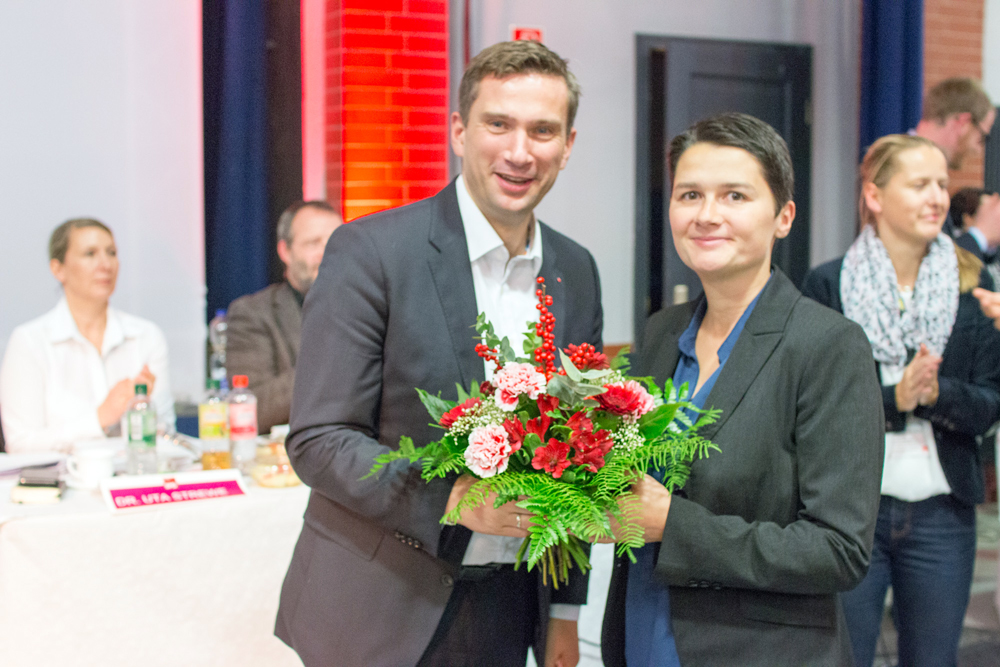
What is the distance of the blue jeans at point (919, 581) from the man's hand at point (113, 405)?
2.47 metres

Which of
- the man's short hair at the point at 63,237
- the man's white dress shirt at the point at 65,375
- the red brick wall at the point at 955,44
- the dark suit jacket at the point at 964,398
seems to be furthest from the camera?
the red brick wall at the point at 955,44

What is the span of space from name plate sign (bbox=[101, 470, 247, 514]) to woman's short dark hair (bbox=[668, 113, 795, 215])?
5.40 feet

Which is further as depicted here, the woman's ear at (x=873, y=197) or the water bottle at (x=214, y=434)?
the water bottle at (x=214, y=434)

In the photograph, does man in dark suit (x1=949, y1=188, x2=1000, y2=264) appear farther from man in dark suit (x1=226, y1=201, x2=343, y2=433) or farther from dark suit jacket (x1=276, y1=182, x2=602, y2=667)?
dark suit jacket (x1=276, y1=182, x2=602, y2=667)

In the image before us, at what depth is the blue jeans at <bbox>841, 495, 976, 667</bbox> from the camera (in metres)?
2.29

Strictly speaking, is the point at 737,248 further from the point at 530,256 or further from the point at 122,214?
the point at 122,214

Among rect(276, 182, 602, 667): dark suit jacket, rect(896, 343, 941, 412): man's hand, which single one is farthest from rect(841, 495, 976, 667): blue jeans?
rect(276, 182, 602, 667): dark suit jacket

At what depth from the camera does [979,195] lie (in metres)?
4.33

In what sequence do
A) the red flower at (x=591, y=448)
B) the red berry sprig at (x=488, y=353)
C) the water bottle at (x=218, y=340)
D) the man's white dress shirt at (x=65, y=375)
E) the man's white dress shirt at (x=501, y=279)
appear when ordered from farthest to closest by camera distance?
the water bottle at (x=218, y=340) → the man's white dress shirt at (x=65, y=375) → the man's white dress shirt at (x=501, y=279) → the red berry sprig at (x=488, y=353) → the red flower at (x=591, y=448)

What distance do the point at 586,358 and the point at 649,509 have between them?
26 cm

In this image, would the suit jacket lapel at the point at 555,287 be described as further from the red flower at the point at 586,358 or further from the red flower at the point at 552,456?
the red flower at the point at 552,456

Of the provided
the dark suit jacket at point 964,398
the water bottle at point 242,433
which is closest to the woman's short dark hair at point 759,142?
the dark suit jacket at point 964,398

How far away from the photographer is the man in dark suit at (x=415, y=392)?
1.54 meters

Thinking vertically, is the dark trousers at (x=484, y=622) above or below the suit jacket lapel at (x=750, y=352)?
below
